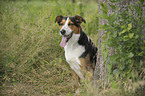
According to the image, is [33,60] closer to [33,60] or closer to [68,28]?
[33,60]

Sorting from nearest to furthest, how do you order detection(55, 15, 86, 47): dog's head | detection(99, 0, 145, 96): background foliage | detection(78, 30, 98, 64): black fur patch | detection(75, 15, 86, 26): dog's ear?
1. detection(99, 0, 145, 96): background foliage
2. detection(55, 15, 86, 47): dog's head
3. detection(78, 30, 98, 64): black fur patch
4. detection(75, 15, 86, 26): dog's ear

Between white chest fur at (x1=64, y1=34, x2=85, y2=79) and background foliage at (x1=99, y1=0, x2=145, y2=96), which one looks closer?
background foliage at (x1=99, y1=0, x2=145, y2=96)

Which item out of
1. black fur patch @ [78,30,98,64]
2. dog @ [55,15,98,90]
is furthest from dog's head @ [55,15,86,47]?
black fur patch @ [78,30,98,64]

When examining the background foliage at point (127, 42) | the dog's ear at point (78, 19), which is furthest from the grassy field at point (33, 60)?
the background foliage at point (127, 42)

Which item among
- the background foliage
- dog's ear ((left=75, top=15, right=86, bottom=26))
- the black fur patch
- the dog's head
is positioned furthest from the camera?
dog's ear ((left=75, top=15, right=86, bottom=26))

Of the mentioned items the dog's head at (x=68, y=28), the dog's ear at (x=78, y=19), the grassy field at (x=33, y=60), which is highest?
the dog's ear at (x=78, y=19)

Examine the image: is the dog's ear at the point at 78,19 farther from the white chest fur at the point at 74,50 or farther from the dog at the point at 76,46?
the white chest fur at the point at 74,50

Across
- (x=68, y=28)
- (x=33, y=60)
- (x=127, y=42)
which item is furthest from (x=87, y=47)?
(x=33, y=60)

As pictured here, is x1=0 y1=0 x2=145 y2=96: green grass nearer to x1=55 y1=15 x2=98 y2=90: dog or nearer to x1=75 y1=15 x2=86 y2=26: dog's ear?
x1=55 y1=15 x2=98 y2=90: dog

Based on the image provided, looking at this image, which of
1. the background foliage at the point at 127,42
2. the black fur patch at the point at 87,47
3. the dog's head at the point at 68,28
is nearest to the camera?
the background foliage at the point at 127,42

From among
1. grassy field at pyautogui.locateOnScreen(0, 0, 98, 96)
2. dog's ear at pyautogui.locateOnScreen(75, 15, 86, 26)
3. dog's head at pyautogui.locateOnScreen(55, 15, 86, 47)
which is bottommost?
grassy field at pyautogui.locateOnScreen(0, 0, 98, 96)

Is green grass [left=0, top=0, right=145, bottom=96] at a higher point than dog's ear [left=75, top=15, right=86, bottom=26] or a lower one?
lower

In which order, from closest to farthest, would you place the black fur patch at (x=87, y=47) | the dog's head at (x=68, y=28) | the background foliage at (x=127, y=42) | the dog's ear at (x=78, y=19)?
the background foliage at (x=127, y=42)
the dog's head at (x=68, y=28)
the black fur patch at (x=87, y=47)
the dog's ear at (x=78, y=19)

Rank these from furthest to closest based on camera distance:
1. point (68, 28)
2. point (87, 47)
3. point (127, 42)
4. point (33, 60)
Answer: point (33, 60)
point (87, 47)
point (68, 28)
point (127, 42)
